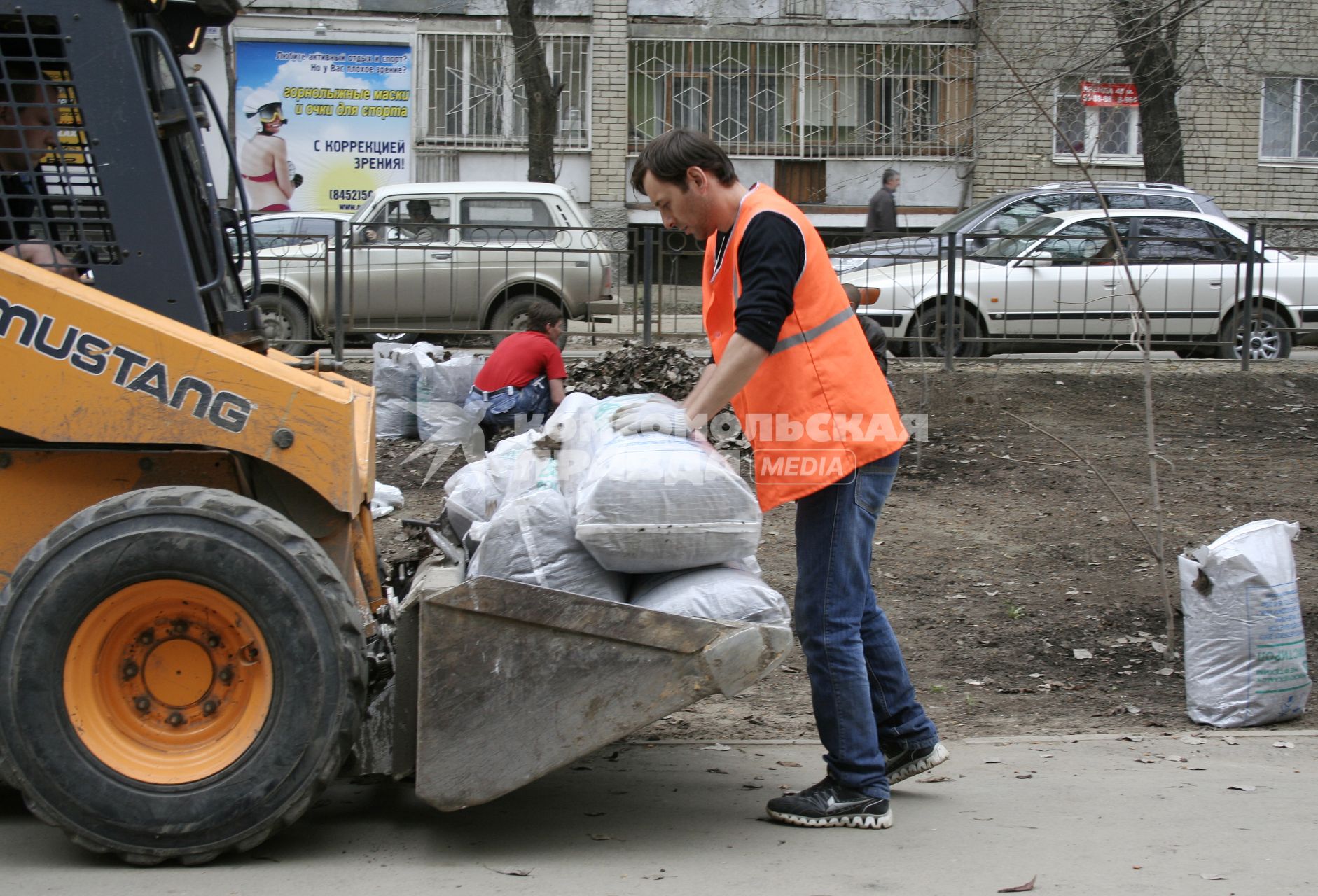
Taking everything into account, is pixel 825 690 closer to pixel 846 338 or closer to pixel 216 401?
pixel 846 338

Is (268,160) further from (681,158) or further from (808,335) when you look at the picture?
(808,335)

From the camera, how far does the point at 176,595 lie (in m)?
3.39

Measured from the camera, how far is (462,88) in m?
22.8

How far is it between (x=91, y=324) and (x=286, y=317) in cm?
776

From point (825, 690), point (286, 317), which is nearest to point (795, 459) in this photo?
point (825, 690)

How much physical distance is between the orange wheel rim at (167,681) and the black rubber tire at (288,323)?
7465mm

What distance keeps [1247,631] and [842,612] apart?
1.90m

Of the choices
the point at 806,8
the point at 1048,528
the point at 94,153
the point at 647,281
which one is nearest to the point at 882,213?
the point at 647,281

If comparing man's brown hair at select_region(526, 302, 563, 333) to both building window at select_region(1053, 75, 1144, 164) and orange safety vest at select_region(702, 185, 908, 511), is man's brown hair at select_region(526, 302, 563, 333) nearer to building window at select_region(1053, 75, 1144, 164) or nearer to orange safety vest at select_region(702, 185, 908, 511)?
building window at select_region(1053, 75, 1144, 164)

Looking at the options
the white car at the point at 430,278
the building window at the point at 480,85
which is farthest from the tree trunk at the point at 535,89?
the building window at the point at 480,85

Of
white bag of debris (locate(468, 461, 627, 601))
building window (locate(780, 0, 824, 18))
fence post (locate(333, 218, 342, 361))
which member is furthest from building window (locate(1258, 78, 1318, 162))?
white bag of debris (locate(468, 461, 627, 601))

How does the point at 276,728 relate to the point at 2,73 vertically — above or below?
below

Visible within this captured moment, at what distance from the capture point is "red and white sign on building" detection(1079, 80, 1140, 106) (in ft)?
26.4

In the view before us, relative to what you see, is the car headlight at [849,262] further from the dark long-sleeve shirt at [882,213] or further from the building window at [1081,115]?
Result: the dark long-sleeve shirt at [882,213]
